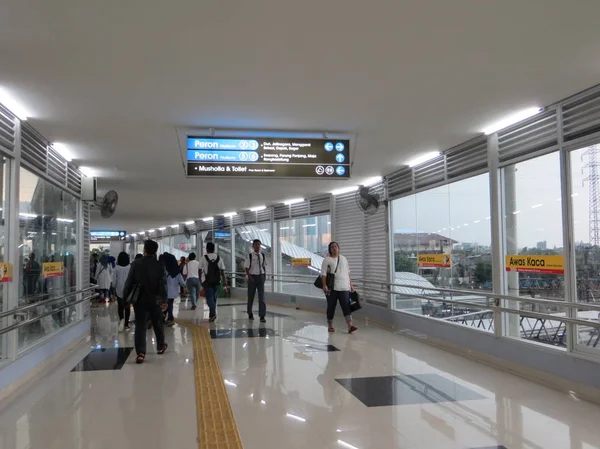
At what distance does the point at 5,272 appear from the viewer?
4.94 meters

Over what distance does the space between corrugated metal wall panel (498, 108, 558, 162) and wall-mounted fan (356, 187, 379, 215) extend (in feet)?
12.4

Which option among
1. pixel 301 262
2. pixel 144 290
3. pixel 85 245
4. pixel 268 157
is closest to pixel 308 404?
pixel 144 290

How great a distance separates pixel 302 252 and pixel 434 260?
6108 millimetres

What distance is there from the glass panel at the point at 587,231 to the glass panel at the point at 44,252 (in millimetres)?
5690

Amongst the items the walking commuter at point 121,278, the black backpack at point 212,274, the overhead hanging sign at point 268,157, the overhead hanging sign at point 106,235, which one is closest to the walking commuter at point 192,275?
the black backpack at point 212,274

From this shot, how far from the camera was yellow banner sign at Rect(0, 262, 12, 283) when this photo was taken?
4.84m

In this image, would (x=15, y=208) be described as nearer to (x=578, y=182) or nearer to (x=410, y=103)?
(x=410, y=103)

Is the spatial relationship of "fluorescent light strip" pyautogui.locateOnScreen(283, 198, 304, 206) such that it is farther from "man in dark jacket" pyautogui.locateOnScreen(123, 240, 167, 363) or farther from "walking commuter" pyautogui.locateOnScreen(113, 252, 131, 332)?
"man in dark jacket" pyautogui.locateOnScreen(123, 240, 167, 363)

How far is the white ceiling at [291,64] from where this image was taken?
129 inches

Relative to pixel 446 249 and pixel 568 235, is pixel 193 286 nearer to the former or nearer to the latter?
pixel 446 249

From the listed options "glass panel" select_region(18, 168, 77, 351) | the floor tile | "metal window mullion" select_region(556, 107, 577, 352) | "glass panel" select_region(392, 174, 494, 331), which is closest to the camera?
"metal window mullion" select_region(556, 107, 577, 352)

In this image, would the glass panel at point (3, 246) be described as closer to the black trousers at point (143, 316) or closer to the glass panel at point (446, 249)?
the black trousers at point (143, 316)

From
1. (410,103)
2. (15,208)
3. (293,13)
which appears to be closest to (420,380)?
(410,103)

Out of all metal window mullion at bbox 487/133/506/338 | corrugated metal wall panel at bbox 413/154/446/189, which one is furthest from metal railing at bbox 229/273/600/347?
corrugated metal wall panel at bbox 413/154/446/189
